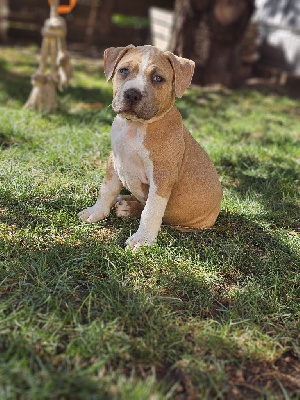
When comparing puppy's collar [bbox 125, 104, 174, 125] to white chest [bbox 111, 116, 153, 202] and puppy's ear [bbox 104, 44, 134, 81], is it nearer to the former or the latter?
white chest [bbox 111, 116, 153, 202]

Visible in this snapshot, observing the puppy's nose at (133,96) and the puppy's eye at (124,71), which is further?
the puppy's eye at (124,71)

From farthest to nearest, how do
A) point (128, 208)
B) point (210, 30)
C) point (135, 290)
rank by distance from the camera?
point (210, 30) → point (128, 208) → point (135, 290)

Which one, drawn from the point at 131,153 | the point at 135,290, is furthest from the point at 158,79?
the point at 135,290

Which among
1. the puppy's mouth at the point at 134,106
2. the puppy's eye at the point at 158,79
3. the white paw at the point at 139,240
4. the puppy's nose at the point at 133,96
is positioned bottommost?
the white paw at the point at 139,240

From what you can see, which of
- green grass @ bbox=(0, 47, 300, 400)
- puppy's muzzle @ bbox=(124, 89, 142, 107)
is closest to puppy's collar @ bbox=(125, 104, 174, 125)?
→ puppy's muzzle @ bbox=(124, 89, 142, 107)

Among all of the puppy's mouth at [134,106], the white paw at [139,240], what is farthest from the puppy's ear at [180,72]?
the white paw at [139,240]

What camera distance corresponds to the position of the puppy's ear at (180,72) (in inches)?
131

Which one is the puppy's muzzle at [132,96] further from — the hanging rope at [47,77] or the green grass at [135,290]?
the hanging rope at [47,77]

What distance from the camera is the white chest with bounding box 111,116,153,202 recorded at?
135 inches

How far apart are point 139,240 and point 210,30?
21.8 feet

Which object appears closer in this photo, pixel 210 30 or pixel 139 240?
pixel 139 240

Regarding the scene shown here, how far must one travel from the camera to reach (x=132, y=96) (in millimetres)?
3129

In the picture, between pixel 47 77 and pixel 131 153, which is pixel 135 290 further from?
pixel 47 77

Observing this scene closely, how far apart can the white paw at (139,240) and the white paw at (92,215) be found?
450mm
